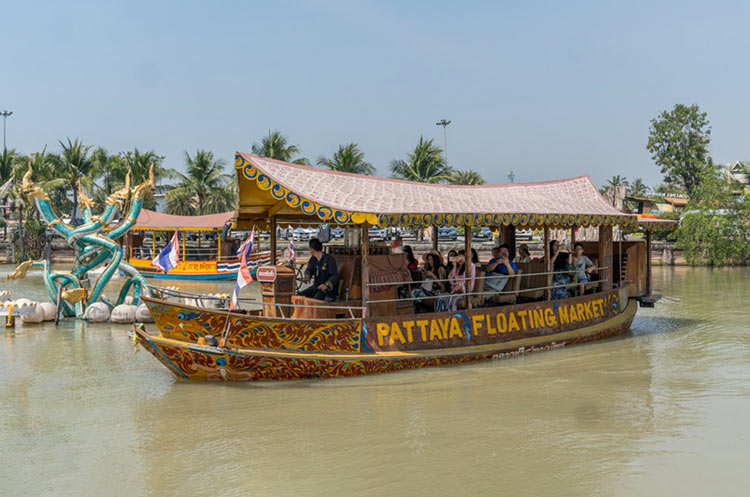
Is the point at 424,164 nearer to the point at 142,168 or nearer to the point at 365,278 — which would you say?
the point at 142,168

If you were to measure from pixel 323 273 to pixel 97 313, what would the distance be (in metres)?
8.09

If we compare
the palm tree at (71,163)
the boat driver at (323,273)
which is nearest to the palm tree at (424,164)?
the palm tree at (71,163)

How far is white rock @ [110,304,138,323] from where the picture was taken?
15.2 meters

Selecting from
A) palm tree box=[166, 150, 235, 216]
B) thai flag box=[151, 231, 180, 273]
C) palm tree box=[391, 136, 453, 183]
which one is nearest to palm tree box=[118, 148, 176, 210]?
palm tree box=[166, 150, 235, 216]

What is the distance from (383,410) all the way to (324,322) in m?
1.51

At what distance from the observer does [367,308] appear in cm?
923

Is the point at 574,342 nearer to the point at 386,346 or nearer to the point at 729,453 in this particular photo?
the point at 386,346

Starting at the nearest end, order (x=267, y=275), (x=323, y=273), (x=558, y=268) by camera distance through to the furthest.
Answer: (x=267, y=275)
(x=323, y=273)
(x=558, y=268)

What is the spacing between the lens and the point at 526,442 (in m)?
6.95

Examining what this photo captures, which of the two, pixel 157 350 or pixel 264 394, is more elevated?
pixel 157 350

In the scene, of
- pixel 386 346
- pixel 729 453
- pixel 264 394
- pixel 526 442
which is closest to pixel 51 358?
pixel 264 394

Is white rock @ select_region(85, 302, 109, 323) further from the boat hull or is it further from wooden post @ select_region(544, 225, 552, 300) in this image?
wooden post @ select_region(544, 225, 552, 300)

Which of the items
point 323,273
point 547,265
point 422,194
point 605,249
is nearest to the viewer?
point 323,273

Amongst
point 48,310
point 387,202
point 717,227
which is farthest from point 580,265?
point 717,227
